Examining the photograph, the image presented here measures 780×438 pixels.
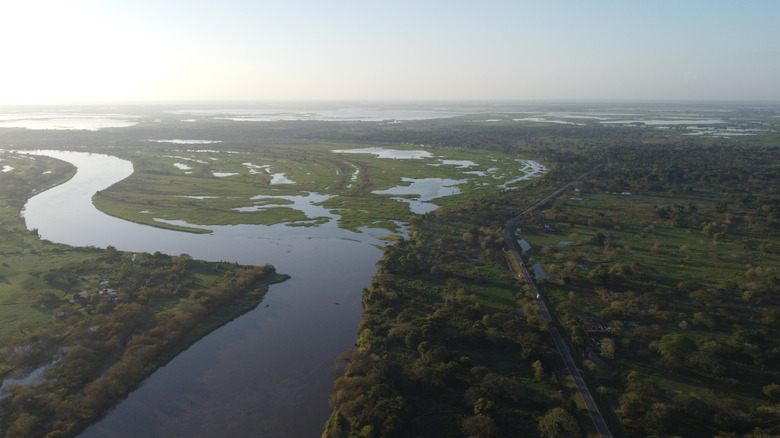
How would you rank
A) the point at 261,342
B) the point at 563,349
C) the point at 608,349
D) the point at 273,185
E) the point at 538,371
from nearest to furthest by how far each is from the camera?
the point at 538,371 → the point at 608,349 → the point at 563,349 → the point at 261,342 → the point at 273,185

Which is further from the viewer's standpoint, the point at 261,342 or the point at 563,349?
the point at 261,342

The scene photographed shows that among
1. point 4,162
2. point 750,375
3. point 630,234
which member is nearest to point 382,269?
point 750,375

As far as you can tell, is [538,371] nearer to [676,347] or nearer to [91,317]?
[676,347]

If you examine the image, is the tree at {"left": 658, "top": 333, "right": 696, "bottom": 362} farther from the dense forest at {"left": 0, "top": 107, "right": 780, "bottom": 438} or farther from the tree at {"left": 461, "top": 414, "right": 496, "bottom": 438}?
the tree at {"left": 461, "top": 414, "right": 496, "bottom": 438}

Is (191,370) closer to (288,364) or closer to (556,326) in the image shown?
(288,364)

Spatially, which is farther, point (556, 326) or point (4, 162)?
point (4, 162)

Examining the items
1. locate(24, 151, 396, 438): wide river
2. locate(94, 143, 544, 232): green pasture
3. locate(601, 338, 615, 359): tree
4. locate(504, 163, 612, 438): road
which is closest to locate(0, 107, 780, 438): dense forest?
locate(601, 338, 615, 359): tree

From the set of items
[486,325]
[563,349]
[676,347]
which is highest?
[676,347]

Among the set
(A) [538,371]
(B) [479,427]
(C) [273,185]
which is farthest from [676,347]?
(C) [273,185]
